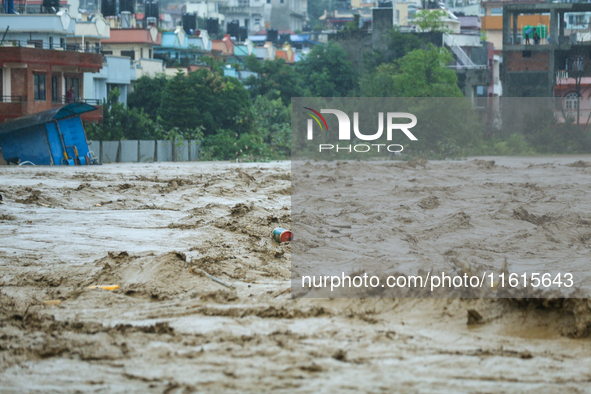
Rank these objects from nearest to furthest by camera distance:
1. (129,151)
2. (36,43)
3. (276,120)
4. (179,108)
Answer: (129,151), (36,43), (179,108), (276,120)

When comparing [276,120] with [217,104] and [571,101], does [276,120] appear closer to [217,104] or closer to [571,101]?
[217,104]

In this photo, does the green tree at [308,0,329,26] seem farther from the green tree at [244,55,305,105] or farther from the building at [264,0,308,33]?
the green tree at [244,55,305,105]

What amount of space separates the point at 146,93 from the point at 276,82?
11645 mm

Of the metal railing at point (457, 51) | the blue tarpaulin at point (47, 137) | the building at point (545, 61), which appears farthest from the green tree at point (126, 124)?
the metal railing at point (457, 51)

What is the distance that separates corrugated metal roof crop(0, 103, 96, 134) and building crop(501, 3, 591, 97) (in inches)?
1041

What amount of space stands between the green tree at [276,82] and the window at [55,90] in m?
20.6

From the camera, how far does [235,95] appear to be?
4128 cm

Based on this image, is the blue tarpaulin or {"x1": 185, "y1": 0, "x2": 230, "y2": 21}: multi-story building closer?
the blue tarpaulin

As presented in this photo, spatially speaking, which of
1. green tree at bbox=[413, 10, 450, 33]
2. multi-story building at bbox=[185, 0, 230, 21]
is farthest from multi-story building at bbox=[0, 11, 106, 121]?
multi-story building at bbox=[185, 0, 230, 21]

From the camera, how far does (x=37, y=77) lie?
3181cm

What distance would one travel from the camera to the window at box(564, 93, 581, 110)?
1705 inches

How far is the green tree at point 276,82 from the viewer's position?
52969mm

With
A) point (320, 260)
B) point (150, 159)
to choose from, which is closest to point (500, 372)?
point (320, 260)

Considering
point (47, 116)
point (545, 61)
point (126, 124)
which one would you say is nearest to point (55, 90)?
point (126, 124)
